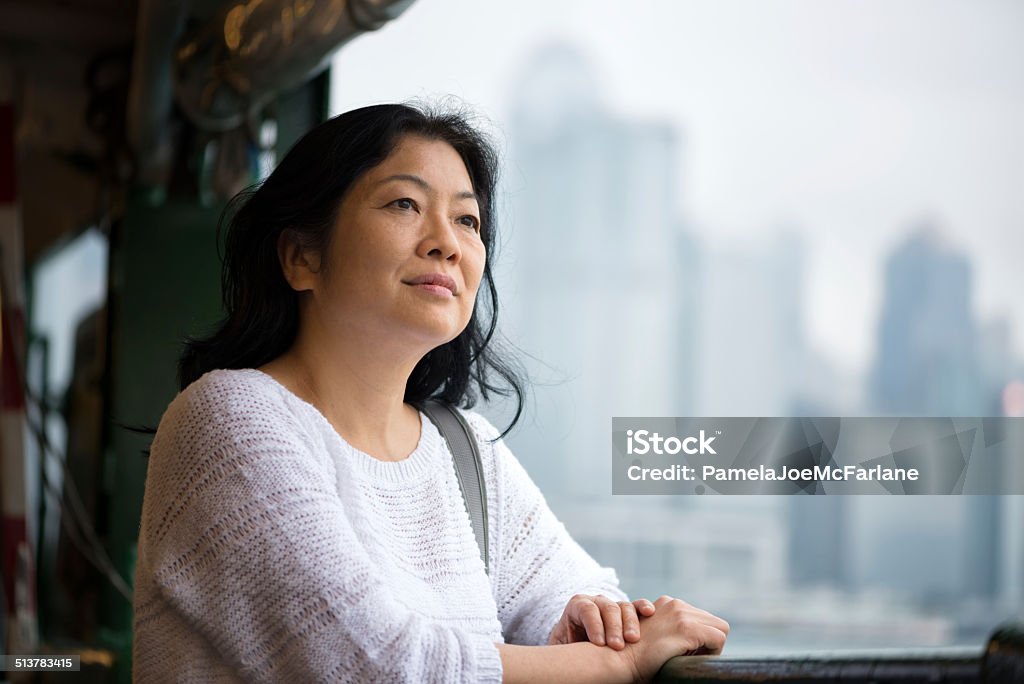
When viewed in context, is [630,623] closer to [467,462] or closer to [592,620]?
[592,620]

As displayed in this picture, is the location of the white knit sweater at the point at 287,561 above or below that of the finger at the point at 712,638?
above

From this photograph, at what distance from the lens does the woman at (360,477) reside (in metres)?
0.92

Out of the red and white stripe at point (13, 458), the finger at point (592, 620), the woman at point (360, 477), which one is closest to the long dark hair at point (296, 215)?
the woman at point (360, 477)

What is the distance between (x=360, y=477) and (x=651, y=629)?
0.31m

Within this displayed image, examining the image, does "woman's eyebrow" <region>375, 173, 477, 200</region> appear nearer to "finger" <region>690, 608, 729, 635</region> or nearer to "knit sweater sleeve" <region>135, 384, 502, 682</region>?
"knit sweater sleeve" <region>135, 384, 502, 682</region>

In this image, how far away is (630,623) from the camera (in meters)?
1.03

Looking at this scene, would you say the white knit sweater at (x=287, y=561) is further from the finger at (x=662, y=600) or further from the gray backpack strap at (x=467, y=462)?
the finger at (x=662, y=600)

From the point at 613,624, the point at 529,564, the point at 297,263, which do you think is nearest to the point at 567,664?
the point at 613,624

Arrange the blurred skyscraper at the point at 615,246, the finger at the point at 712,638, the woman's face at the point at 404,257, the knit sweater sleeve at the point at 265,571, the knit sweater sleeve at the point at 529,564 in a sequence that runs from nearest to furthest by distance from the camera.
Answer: the knit sweater sleeve at the point at 265,571, the finger at the point at 712,638, the woman's face at the point at 404,257, the knit sweater sleeve at the point at 529,564, the blurred skyscraper at the point at 615,246

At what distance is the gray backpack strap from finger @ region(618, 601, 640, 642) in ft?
0.60

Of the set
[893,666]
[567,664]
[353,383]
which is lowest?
[567,664]

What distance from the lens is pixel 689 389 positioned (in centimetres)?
2480

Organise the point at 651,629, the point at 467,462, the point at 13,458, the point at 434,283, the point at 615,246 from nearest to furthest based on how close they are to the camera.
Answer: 1. the point at 651,629
2. the point at 434,283
3. the point at 467,462
4. the point at 13,458
5. the point at 615,246

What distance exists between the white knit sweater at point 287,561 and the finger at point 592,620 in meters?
0.10
